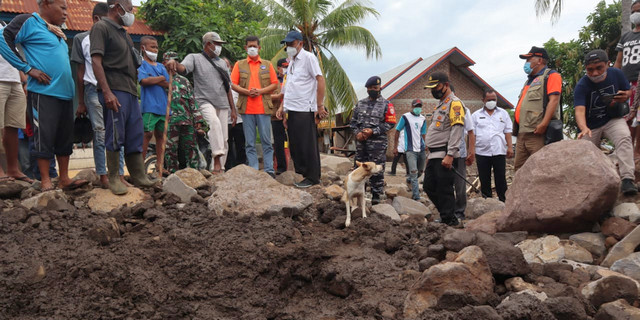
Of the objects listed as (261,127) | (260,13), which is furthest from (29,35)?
(260,13)

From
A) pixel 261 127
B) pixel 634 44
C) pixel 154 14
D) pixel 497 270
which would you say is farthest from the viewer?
pixel 154 14

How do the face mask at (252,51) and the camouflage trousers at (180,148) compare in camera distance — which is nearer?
the camouflage trousers at (180,148)

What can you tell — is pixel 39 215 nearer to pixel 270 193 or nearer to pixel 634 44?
pixel 270 193

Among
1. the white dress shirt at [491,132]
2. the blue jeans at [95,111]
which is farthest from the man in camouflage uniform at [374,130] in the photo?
the blue jeans at [95,111]

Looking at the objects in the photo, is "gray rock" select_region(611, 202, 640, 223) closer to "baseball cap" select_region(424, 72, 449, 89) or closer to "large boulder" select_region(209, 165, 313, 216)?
"baseball cap" select_region(424, 72, 449, 89)

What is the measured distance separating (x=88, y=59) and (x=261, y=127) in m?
2.21

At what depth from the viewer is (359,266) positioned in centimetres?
341

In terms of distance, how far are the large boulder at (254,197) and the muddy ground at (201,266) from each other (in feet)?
0.48

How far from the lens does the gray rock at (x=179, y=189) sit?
457 cm

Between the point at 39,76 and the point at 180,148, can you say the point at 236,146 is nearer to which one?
the point at 180,148

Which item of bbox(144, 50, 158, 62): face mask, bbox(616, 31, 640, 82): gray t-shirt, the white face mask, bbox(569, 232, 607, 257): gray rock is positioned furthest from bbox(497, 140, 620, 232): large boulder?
bbox(144, 50, 158, 62): face mask

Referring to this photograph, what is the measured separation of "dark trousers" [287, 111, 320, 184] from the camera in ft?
17.3

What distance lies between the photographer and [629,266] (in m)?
3.16

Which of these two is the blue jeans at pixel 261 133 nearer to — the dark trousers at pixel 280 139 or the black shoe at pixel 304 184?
the dark trousers at pixel 280 139
